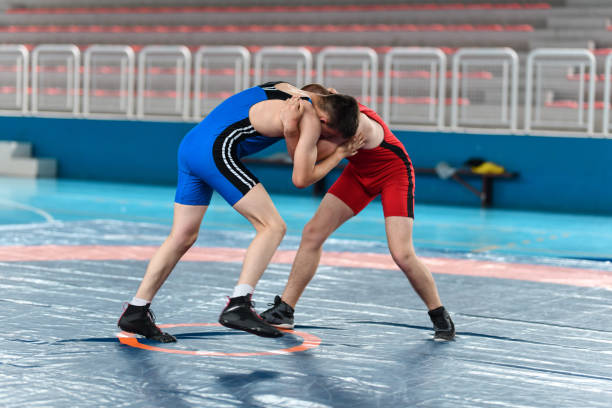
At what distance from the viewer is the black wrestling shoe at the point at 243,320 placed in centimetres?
459

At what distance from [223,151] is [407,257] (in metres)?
1.15

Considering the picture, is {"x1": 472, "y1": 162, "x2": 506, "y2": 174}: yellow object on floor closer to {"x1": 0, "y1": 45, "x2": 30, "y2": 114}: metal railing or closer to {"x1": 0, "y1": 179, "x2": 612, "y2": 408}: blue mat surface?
{"x1": 0, "y1": 179, "x2": 612, "y2": 408}: blue mat surface

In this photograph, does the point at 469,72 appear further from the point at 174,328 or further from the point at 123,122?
the point at 174,328

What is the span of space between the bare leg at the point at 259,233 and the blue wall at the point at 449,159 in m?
9.57

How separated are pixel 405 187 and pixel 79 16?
17843 millimetres

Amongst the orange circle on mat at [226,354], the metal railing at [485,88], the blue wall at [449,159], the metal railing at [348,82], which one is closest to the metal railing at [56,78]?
the metal railing at [348,82]

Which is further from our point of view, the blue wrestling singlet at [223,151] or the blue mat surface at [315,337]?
the blue wrestling singlet at [223,151]

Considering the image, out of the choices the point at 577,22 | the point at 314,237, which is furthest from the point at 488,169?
the point at 314,237

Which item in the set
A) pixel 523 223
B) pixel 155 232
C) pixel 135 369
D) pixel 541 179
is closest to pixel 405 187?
pixel 135 369

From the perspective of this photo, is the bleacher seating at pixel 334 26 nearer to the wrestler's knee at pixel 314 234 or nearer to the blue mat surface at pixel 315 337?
the blue mat surface at pixel 315 337

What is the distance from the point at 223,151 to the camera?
4.79 metres

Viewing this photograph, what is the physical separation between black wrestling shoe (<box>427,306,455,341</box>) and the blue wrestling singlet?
124 cm

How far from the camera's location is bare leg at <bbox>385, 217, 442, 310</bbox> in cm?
526

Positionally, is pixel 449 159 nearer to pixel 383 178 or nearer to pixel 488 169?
pixel 488 169
